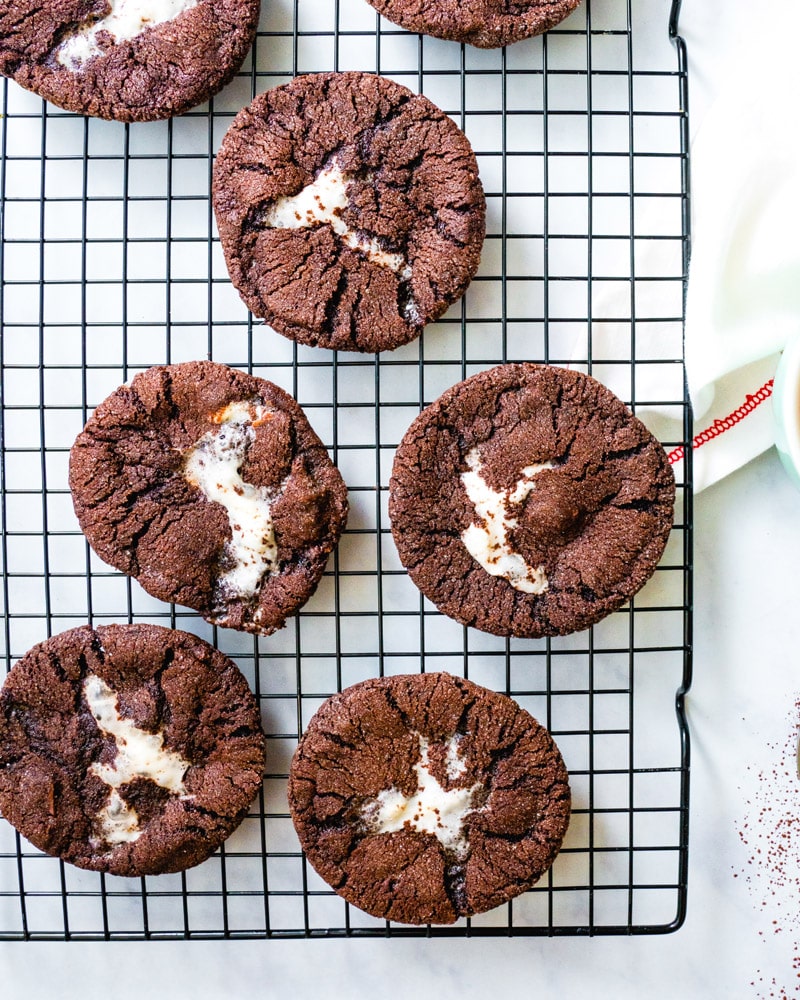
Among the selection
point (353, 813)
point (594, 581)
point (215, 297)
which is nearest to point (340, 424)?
point (215, 297)

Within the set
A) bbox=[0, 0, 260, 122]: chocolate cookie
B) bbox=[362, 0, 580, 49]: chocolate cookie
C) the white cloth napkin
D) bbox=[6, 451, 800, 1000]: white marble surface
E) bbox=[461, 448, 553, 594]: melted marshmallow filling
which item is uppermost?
bbox=[362, 0, 580, 49]: chocolate cookie

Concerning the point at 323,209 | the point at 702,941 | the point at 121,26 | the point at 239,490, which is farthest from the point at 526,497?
the point at 121,26

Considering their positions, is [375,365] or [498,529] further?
[375,365]

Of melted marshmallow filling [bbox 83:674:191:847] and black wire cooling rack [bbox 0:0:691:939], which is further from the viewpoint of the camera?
black wire cooling rack [bbox 0:0:691:939]

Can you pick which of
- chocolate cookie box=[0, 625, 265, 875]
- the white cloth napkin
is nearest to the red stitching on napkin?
the white cloth napkin

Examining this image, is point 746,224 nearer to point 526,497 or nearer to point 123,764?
point 526,497

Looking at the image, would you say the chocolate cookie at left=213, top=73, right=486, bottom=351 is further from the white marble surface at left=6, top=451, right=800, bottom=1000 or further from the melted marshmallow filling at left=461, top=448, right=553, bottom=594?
the white marble surface at left=6, top=451, right=800, bottom=1000

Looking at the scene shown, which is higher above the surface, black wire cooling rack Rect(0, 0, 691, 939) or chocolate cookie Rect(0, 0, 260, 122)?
chocolate cookie Rect(0, 0, 260, 122)

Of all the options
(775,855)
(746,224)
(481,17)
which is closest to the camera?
(481,17)
